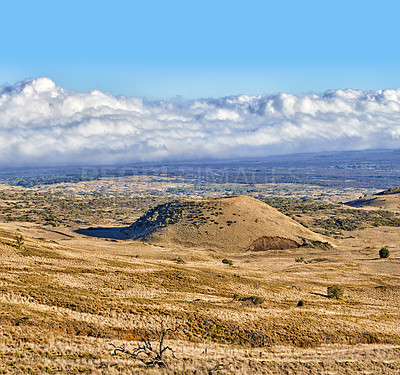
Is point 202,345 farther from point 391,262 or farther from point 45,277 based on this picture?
point 391,262

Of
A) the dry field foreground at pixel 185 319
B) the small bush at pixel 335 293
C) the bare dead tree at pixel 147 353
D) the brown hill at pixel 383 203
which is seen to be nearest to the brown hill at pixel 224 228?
the dry field foreground at pixel 185 319

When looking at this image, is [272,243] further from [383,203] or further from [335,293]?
[383,203]

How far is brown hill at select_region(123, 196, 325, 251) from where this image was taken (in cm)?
8275

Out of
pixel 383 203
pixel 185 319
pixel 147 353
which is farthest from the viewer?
pixel 383 203

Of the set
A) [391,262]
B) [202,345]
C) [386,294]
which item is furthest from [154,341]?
[391,262]

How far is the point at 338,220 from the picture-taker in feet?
382

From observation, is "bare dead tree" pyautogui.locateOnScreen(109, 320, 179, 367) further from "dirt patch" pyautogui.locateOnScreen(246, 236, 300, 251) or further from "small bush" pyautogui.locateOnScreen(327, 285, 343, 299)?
"dirt patch" pyautogui.locateOnScreen(246, 236, 300, 251)

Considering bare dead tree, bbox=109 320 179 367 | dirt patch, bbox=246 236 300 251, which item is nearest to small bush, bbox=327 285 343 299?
bare dead tree, bbox=109 320 179 367

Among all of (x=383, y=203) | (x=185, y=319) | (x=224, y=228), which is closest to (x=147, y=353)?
(x=185, y=319)

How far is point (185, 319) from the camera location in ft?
88.7

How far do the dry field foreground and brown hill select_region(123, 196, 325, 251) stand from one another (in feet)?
112

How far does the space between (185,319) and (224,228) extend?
59282 millimetres

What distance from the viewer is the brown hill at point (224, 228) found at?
8275 centimetres

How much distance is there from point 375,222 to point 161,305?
10140cm
